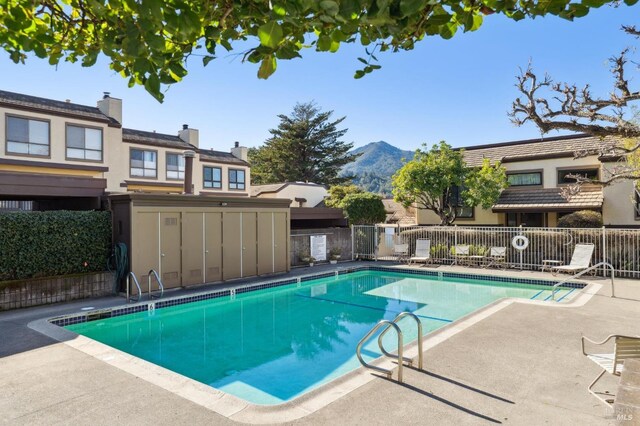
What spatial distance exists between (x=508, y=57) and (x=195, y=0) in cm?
1410

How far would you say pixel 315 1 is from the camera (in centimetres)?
168

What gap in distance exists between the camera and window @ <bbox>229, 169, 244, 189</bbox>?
31586 mm

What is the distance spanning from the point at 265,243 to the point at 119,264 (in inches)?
205

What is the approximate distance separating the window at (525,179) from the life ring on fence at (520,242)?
6.77 m

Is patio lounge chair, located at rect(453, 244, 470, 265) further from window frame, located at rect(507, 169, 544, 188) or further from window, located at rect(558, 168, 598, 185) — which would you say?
window, located at rect(558, 168, 598, 185)

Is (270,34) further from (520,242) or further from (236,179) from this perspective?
(236,179)

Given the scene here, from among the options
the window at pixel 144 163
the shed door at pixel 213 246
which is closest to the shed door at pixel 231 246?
the shed door at pixel 213 246

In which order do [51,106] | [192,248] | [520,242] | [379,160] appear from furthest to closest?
1. [379,160]
2. [51,106]
3. [520,242]
4. [192,248]

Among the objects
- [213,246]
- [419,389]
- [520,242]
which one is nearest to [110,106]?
[213,246]

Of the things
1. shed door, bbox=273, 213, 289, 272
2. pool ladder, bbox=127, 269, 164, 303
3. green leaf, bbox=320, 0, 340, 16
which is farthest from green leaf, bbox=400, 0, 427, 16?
shed door, bbox=273, 213, 289, 272

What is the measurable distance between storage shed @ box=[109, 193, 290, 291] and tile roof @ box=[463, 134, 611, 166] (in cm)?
1356

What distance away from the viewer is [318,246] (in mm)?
17859

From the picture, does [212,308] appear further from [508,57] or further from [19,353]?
[508,57]

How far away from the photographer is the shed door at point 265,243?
1460cm
